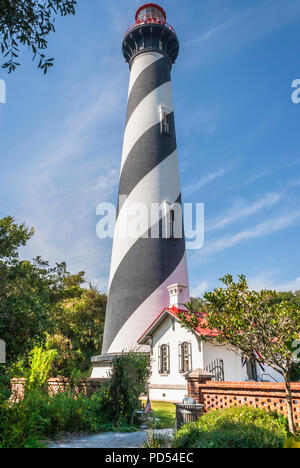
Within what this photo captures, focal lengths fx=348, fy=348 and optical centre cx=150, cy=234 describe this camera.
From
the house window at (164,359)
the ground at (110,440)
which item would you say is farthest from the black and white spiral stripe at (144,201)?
the ground at (110,440)

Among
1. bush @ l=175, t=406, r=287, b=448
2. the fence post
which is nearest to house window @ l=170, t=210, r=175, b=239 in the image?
the fence post

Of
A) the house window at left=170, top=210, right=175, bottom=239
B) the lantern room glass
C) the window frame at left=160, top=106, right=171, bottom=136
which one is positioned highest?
the lantern room glass

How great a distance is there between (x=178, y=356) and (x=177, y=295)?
264 centimetres

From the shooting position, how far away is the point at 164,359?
1580 centimetres

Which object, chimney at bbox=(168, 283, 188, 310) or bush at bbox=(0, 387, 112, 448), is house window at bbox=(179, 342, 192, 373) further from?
bush at bbox=(0, 387, 112, 448)

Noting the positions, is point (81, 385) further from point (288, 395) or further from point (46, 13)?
point (46, 13)

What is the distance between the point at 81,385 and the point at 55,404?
283 cm

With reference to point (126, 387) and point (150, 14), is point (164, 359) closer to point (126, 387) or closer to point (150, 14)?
point (126, 387)

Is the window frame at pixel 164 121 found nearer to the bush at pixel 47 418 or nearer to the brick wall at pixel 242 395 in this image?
the brick wall at pixel 242 395

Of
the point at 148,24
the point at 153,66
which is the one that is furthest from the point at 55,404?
the point at 148,24

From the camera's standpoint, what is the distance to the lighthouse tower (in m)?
15.5

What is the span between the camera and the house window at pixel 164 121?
18.0m

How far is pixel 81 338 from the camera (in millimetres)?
21953

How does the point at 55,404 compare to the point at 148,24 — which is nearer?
the point at 55,404
